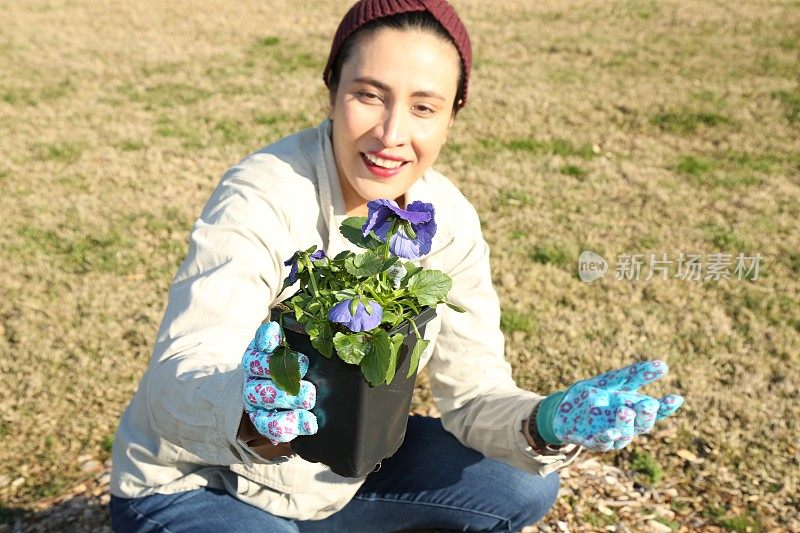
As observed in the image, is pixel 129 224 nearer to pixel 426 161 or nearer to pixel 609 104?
pixel 426 161

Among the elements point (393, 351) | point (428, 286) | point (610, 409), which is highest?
point (428, 286)

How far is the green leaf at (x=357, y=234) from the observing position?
1753 millimetres

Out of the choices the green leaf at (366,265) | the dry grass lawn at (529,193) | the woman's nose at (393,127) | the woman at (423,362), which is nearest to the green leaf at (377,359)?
the green leaf at (366,265)

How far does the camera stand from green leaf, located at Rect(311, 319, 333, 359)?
Answer: 1692mm

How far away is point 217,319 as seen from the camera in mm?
2109

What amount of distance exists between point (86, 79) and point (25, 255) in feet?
14.6

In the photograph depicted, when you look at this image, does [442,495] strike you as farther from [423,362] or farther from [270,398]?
[270,398]

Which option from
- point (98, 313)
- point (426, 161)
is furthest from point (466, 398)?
point (98, 313)

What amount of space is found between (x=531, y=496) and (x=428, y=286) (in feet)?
4.03

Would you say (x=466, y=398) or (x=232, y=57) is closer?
(x=466, y=398)

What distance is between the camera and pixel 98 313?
15.2ft

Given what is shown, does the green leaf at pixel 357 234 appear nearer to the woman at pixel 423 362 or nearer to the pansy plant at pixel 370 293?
the pansy plant at pixel 370 293

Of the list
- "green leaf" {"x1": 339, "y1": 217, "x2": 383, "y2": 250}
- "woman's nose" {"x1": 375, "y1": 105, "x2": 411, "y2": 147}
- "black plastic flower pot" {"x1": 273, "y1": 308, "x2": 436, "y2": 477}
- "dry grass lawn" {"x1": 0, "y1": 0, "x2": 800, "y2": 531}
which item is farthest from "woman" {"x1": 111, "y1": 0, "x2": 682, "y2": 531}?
"dry grass lawn" {"x1": 0, "y1": 0, "x2": 800, "y2": 531}

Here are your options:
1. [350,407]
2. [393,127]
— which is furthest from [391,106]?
[350,407]
